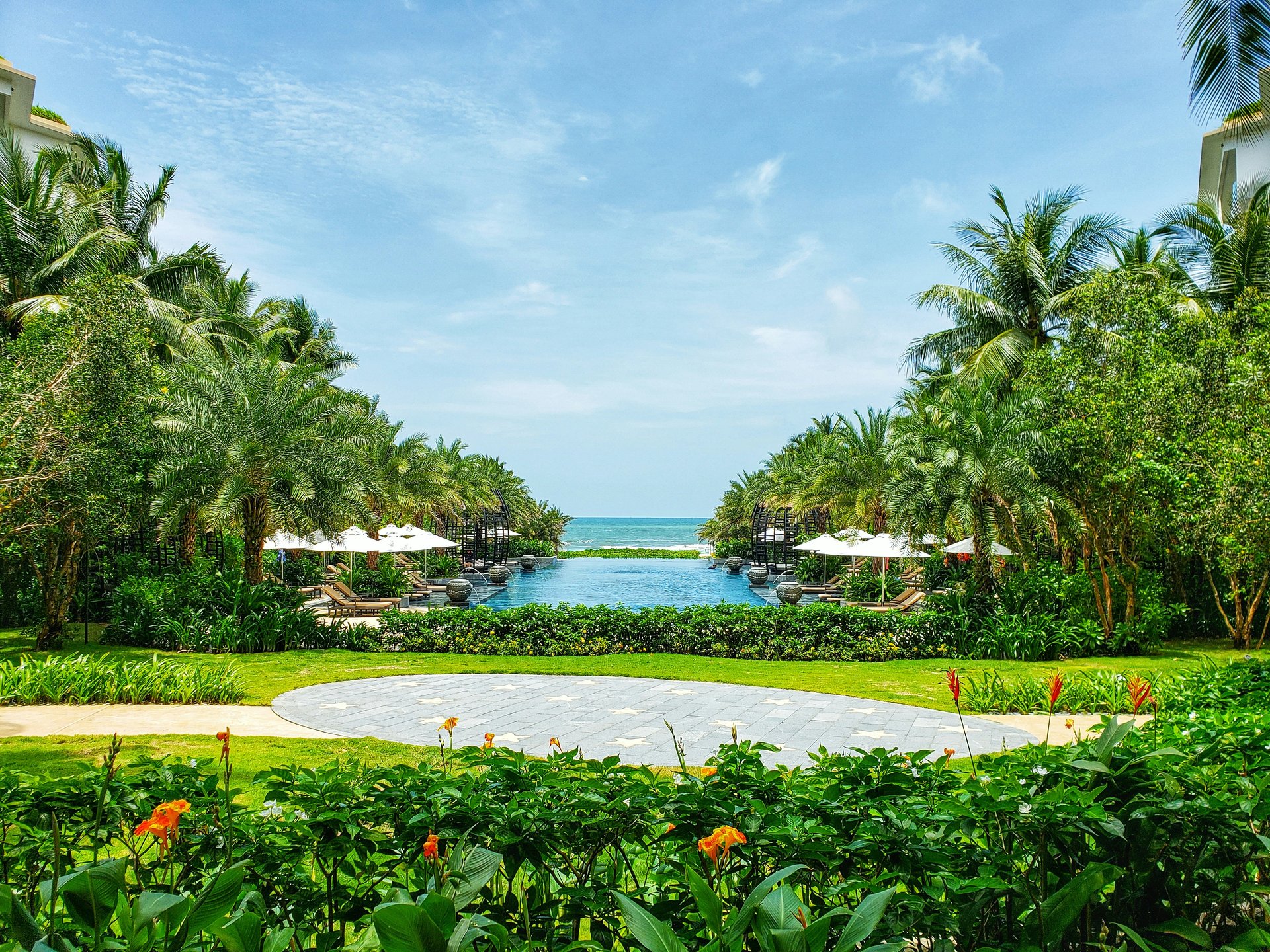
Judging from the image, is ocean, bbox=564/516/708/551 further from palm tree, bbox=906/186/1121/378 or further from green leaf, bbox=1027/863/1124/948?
green leaf, bbox=1027/863/1124/948

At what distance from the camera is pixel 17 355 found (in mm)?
10391

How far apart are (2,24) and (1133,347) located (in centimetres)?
1555

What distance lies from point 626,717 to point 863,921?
7.11 metres

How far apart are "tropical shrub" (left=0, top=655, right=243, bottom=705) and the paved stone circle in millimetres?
867

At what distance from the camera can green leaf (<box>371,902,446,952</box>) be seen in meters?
1.23

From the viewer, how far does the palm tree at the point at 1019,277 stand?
21141 mm

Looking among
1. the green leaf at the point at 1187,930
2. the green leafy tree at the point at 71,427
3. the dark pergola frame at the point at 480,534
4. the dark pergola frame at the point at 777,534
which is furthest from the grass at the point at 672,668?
the dark pergola frame at the point at 777,534

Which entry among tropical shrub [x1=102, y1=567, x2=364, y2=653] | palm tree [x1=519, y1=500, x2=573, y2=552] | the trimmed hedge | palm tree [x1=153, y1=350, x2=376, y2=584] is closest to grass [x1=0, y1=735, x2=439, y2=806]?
tropical shrub [x1=102, y1=567, x2=364, y2=653]

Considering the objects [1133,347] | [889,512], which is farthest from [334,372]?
[1133,347]

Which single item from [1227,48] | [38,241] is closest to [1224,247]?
[1227,48]

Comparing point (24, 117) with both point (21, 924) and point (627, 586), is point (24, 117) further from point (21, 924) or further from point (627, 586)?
point (21, 924)

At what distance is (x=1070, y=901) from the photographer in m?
1.73

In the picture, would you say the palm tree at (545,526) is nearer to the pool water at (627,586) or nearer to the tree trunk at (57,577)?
the pool water at (627,586)

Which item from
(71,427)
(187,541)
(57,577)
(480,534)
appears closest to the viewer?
(71,427)
